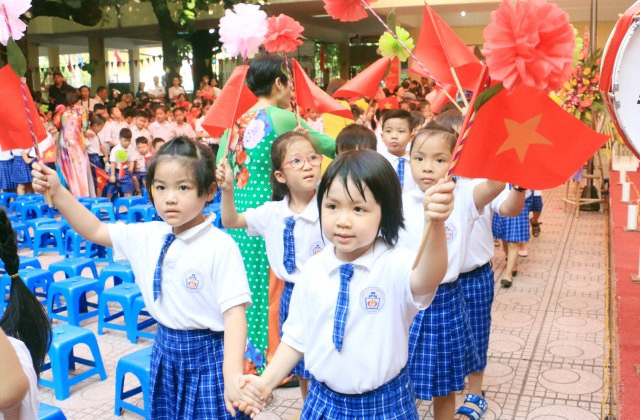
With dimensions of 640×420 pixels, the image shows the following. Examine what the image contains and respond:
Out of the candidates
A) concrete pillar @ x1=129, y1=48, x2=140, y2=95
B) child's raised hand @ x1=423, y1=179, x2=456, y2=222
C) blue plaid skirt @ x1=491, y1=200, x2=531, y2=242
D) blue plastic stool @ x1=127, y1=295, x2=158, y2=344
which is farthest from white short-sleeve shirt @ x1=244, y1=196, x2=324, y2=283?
concrete pillar @ x1=129, y1=48, x2=140, y2=95

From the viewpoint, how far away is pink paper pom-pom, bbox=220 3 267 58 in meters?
2.82

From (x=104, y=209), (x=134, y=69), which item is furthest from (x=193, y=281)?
(x=134, y=69)

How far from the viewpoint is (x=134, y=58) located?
24.1 m

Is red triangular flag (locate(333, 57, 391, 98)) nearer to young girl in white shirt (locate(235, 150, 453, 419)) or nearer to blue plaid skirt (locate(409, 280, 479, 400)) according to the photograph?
blue plaid skirt (locate(409, 280, 479, 400))

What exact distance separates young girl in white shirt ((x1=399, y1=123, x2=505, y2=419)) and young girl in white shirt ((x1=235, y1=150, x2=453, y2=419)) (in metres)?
0.72

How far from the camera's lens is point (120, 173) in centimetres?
883

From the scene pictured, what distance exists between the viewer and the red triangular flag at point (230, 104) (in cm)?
274

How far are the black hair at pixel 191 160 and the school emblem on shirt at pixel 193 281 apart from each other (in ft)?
0.81

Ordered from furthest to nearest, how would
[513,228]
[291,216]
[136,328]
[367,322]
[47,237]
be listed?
[47,237]
[513,228]
[136,328]
[291,216]
[367,322]

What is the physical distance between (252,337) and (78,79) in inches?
935

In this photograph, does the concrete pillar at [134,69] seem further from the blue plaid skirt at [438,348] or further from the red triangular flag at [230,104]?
the blue plaid skirt at [438,348]

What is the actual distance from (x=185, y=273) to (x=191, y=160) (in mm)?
344

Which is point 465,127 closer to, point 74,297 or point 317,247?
point 317,247

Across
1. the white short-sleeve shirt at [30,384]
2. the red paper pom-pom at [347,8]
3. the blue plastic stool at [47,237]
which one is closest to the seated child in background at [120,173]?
the blue plastic stool at [47,237]
